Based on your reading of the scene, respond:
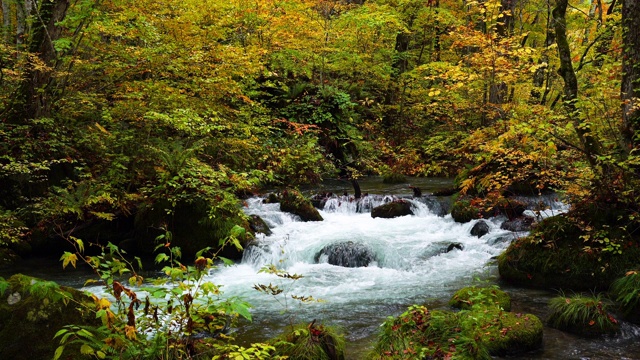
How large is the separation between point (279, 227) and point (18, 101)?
23.5 feet

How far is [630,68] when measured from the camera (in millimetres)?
7320

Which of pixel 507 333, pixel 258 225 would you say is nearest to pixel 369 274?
pixel 258 225

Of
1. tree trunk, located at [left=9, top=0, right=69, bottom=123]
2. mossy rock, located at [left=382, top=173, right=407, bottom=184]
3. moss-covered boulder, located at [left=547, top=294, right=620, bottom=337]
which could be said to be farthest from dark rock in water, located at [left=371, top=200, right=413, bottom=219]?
tree trunk, located at [left=9, top=0, right=69, bottom=123]

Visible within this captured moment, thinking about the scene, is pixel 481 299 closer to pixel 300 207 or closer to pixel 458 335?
pixel 458 335

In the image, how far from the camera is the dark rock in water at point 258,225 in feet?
38.6

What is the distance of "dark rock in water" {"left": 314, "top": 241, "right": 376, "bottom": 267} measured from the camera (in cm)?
1032

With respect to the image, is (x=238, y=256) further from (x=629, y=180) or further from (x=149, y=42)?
(x=629, y=180)

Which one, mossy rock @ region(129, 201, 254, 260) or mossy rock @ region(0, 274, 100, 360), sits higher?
mossy rock @ region(0, 274, 100, 360)

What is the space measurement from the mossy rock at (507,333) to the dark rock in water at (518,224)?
233 inches

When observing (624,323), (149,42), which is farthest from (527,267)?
(149,42)

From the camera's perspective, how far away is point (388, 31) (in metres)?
20.9

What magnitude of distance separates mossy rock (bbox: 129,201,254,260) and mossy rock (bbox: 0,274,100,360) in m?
6.13

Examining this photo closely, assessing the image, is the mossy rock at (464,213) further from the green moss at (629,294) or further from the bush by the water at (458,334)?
the bush by the water at (458,334)

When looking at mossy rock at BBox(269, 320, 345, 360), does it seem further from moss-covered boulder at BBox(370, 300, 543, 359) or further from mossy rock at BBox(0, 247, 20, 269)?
mossy rock at BBox(0, 247, 20, 269)
